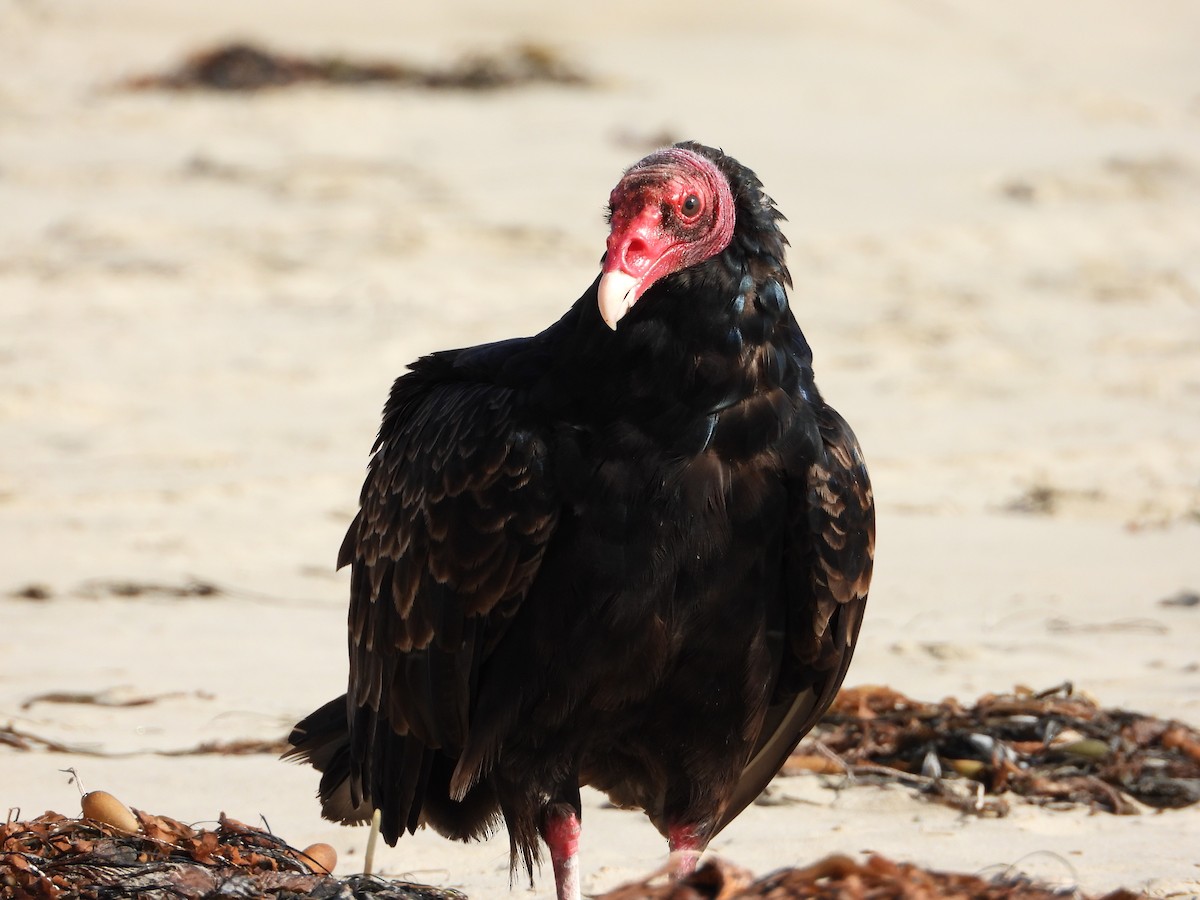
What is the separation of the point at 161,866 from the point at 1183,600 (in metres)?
3.73

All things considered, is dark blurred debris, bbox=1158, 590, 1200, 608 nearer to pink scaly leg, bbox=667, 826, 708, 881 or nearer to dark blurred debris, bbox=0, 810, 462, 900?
pink scaly leg, bbox=667, 826, 708, 881

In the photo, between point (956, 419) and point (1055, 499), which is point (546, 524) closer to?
point (1055, 499)

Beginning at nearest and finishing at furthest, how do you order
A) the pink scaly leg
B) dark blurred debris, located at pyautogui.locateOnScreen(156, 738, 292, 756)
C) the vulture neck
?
the vulture neck < the pink scaly leg < dark blurred debris, located at pyautogui.locateOnScreen(156, 738, 292, 756)

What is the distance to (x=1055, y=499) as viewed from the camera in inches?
273

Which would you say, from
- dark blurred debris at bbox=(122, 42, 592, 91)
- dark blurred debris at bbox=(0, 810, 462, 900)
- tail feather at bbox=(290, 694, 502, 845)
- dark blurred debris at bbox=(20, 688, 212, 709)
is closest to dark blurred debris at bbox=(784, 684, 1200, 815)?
tail feather at bbox=(290, 694, 502, 845)

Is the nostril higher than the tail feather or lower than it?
higher

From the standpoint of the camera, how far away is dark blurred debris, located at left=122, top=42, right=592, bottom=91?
49.7ft

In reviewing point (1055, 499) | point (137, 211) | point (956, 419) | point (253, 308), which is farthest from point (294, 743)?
point (137, 211)

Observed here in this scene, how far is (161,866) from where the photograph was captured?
10.6 feet

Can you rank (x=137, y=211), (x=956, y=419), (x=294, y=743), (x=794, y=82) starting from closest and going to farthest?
(x=294, y=743), (x=956, y=419), (x=137, y=211), (x=794, y=82)

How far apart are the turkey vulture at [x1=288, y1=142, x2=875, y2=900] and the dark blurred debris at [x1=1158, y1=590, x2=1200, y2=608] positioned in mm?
2583

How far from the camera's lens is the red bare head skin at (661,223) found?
3150mm

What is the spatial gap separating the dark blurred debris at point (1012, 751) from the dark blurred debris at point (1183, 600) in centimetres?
122

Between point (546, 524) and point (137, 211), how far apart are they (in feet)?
27.1
